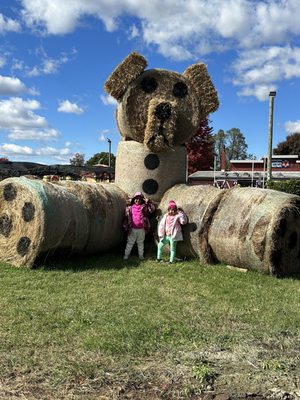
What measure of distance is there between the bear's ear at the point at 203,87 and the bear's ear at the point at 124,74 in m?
1.07

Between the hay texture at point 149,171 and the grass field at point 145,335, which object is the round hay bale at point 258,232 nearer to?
the grass field at point 145,335

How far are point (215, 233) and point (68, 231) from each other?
258 cm

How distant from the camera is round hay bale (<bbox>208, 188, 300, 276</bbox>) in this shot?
26.4 ft

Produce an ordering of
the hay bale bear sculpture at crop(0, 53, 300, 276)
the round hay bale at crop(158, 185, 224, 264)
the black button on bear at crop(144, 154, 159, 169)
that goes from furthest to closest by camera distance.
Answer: the black button on bear at crop(144, 154, 159, 169), the round hay bale at crop(158, 185, 224, 264), the hay bale bear sculpture at crop(0, 53, 300, 276)

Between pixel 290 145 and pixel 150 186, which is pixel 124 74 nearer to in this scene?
pixel 150 186

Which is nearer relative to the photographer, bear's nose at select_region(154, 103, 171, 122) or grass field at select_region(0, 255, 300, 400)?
grass field at select_region(0, 255, 300, 400)

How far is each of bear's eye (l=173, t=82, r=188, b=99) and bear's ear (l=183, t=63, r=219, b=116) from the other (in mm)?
208

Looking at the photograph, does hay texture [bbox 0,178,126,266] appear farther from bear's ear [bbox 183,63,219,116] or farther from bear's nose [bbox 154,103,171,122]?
bear's ear [bbox 183,63,219,116]

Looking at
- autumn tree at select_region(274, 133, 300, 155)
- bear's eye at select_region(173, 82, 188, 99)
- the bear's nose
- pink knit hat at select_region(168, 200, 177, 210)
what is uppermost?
autumn tree at select_region(274, 133, 300, 155)

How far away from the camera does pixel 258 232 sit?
319 inches

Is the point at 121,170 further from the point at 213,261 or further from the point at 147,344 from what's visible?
the point at 147,344

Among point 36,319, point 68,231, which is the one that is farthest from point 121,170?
point 36,319

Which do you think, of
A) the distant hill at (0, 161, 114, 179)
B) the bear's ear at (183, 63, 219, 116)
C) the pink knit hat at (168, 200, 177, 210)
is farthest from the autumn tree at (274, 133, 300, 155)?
the pink knit hat at (168, 200, 177, 210)

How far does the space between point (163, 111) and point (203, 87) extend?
1082 millimetres
